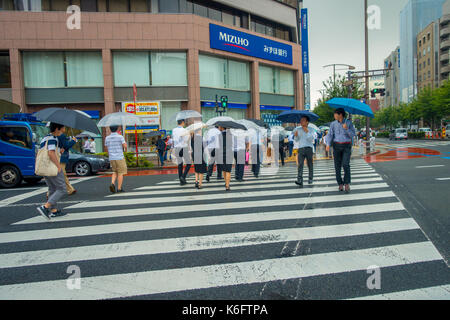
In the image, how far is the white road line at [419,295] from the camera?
8.46 feet

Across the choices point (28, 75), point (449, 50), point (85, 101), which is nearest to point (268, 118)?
point (85, 101)

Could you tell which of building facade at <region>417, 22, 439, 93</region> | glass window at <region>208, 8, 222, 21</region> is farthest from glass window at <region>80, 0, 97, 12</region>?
building facade at <region>417, 22, 439, 93</region>

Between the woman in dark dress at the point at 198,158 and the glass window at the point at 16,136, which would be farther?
the glass window at the point at 16,136

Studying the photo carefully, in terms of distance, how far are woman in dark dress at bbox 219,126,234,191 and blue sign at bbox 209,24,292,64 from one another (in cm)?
1735

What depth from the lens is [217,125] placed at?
8500 mm

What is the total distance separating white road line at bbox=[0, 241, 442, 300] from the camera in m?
2.81

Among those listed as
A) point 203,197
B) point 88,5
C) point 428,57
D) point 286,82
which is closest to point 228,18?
point 286,82

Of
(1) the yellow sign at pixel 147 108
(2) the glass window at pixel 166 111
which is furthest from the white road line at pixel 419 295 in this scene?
(2) the glass window at pixel 166 111

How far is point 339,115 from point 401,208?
2.70 m

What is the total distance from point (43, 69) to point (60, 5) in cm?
466

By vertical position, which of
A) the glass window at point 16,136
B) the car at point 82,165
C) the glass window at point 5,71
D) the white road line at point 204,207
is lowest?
the white road line at point 204,207

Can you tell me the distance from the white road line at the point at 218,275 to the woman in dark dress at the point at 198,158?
5.56 metres

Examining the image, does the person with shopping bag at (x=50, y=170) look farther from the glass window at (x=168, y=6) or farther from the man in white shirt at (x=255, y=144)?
the glass window at (x=168, y=6)

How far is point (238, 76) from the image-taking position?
26.8 meters
